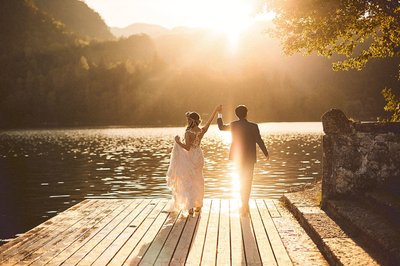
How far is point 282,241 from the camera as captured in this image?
305 inches

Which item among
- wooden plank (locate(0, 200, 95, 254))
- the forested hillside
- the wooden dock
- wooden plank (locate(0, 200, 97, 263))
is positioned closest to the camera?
the wooden dock

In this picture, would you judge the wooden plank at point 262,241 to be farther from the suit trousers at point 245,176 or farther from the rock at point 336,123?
the rock at point 336,123

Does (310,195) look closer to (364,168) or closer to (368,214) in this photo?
(364,168)

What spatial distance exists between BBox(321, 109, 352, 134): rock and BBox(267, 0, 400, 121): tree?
2.59m

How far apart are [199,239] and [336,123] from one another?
3.89 m

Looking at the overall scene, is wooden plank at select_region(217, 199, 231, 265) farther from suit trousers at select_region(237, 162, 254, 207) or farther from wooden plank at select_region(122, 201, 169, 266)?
wooden plank at select_region(122, 201, 169, 266)

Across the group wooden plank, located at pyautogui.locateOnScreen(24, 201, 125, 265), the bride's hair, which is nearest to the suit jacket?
the bride's hair

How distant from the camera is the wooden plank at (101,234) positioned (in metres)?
7.04

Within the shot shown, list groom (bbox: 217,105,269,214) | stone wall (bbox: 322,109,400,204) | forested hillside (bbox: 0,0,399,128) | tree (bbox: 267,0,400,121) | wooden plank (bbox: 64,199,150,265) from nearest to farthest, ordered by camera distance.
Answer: wooden plank (bbox: 64,199,150,265) < stone wall (bbox: 322,109,400,204) < groom (bbox: 217,105,269,214) < tree (bbox: 267,0,400,121) < forested hillside (bbox: 0,0,399,128)

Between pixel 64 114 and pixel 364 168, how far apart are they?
156068 mm

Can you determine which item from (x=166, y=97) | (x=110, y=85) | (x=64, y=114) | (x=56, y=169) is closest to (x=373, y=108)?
(x=166, y=97)

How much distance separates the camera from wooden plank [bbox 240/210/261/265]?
6.77m

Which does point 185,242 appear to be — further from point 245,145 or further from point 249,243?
point 245,145

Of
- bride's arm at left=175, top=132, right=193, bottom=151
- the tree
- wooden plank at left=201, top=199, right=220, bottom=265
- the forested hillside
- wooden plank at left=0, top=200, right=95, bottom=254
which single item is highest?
the forested hillside
